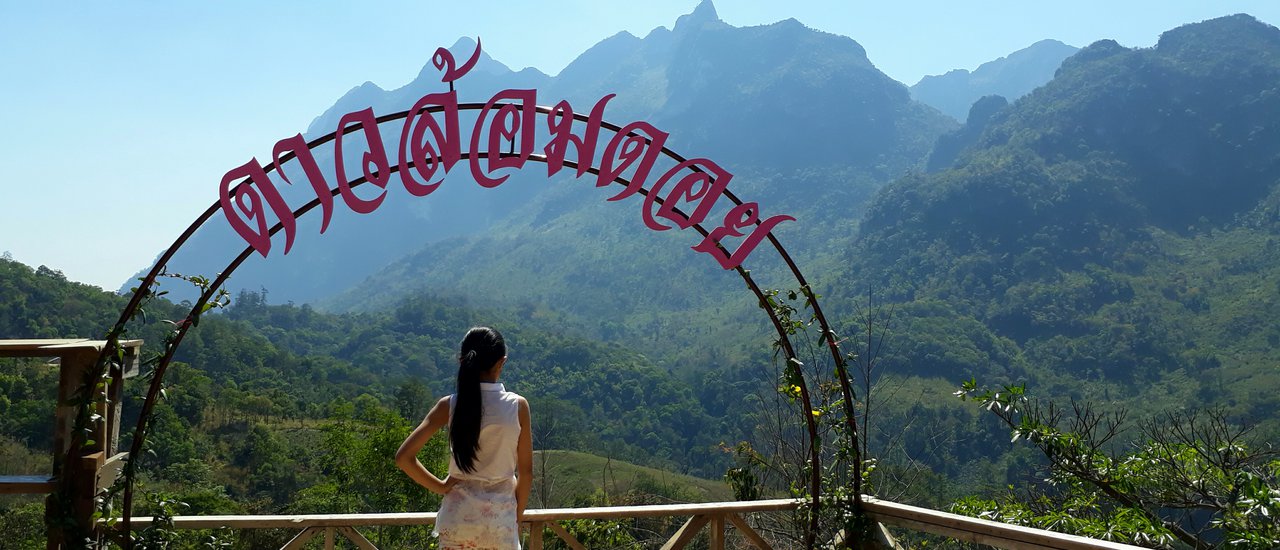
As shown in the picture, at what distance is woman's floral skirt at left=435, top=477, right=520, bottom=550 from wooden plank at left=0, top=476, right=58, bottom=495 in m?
1.61

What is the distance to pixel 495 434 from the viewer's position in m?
2.49

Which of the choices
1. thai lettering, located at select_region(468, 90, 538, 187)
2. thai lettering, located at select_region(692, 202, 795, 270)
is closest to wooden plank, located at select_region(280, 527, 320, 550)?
thai lettering, located at select_region(468, 90, 538, 187)

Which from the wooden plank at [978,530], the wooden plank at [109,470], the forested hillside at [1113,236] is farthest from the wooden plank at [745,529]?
the forested hillside at [1113,236]

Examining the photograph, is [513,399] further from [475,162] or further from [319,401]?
[319,401]

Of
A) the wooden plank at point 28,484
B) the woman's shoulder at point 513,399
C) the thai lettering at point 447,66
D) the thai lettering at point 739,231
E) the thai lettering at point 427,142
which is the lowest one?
the wooden plank at point 28,484

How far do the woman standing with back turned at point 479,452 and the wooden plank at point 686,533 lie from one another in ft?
3.89

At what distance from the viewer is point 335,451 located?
19859 mm

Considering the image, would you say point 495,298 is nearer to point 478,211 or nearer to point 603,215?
point 603,215

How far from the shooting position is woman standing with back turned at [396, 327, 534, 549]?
2.46m

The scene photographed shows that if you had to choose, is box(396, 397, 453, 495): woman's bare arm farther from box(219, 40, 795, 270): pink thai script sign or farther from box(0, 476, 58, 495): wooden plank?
box(0, 476, 58, 495): wooden plank

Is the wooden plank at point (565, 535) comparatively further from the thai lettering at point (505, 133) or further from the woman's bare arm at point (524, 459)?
the thai lettering at point (505, 133)

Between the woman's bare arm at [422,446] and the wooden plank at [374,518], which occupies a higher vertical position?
the woman's bare arm at [422,446]

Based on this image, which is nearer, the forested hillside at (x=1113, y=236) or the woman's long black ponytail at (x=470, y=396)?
the woman's long black ponytail at (x=470, y=396)

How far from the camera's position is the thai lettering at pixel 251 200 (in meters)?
3.21
